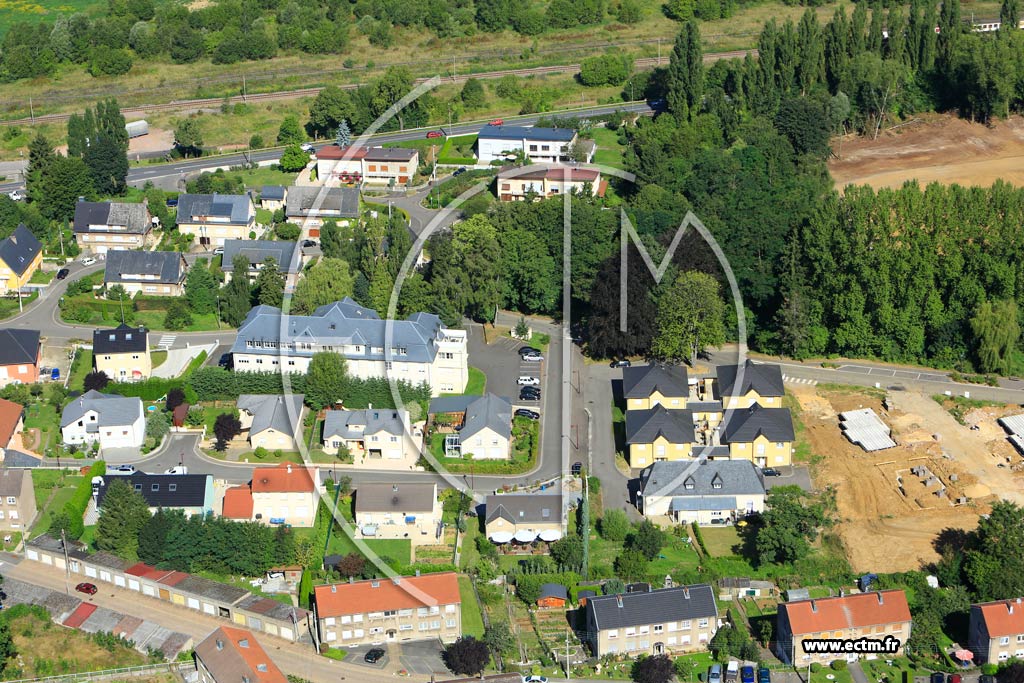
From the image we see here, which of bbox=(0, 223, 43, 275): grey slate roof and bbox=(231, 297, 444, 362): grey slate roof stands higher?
bbox=(0, 223, 43, 275): grey slate roof

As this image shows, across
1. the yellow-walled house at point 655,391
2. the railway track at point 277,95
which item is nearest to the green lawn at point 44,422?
the yellow-walled house at point 655,391

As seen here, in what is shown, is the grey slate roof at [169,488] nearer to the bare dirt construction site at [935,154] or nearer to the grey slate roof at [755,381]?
the grey slate roof at [755,381]

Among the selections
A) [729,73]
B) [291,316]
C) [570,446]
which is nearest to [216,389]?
[291,316]

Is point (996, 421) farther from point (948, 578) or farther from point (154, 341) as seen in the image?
point (154, 341)

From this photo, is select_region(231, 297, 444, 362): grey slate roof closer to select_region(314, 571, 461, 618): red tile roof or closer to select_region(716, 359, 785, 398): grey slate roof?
select_region(716, 359, 785, 398): grey slate roof

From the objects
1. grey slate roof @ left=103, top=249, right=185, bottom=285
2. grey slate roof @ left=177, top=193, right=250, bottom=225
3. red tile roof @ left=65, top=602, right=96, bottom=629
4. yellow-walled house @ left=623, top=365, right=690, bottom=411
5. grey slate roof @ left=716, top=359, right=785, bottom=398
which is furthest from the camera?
grey slate roof @ left=177, top=193, right=250, bottom=225

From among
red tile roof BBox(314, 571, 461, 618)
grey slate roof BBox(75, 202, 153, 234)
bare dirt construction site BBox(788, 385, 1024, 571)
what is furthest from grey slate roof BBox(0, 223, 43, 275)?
bare dirt construction site BBox(788, 385, 1024, 571)
